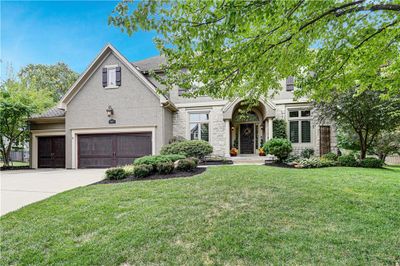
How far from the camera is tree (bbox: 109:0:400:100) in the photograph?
10.1 feet

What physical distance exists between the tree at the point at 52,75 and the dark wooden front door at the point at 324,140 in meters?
32.5

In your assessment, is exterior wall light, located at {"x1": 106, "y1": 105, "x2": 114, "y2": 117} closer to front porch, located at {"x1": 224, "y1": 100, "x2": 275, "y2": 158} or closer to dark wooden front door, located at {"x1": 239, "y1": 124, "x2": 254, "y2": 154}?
front porch, located at {"x1": 224, "y1": 100, "x2": 275, "y2": 158}

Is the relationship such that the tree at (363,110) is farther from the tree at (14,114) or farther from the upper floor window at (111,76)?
the tree at (14,114)

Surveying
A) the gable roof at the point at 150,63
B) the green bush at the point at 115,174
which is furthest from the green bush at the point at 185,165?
the gable roof at the point at 150,63

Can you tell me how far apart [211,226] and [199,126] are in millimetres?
10988

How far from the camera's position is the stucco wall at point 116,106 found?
12719 mm

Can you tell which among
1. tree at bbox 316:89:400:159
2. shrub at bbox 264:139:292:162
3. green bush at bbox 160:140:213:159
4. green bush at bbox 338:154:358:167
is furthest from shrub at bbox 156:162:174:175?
green bush at bbox 338:154:358:167

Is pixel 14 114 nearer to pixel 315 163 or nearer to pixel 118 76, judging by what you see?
pixel 118 76

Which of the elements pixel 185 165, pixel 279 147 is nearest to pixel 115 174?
pixel 185 165

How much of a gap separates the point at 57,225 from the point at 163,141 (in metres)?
8.80

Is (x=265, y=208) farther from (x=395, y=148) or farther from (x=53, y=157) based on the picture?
(x=53, y=157)

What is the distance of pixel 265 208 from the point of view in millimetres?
4371

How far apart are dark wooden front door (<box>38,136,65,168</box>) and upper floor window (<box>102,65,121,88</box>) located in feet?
17.4

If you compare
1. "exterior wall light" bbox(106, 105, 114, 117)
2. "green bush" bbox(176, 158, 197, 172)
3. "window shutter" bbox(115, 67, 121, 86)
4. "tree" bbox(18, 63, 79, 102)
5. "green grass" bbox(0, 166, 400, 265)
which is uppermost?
"tree" bbox(18, 63, 79, 102)
